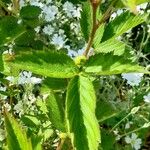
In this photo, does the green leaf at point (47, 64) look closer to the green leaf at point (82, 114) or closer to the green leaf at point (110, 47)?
the green leaf at point (82, 114)

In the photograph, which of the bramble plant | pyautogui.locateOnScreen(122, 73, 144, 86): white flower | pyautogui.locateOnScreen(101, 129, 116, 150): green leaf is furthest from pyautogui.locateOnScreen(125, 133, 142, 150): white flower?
pyautogui.locateOnScreen(101, 129, 116, 150): green leaf

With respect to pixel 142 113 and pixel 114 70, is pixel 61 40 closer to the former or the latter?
pixel 142 113

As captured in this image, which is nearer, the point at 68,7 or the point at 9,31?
the point at 9,31

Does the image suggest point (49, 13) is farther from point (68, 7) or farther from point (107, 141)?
point (107, 141)

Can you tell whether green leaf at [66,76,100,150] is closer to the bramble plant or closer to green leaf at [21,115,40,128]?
the bramble plant

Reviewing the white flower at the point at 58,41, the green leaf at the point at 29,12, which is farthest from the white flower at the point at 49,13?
the green leaf at the point at 29,12

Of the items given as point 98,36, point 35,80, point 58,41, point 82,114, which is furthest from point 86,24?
point 58,41
